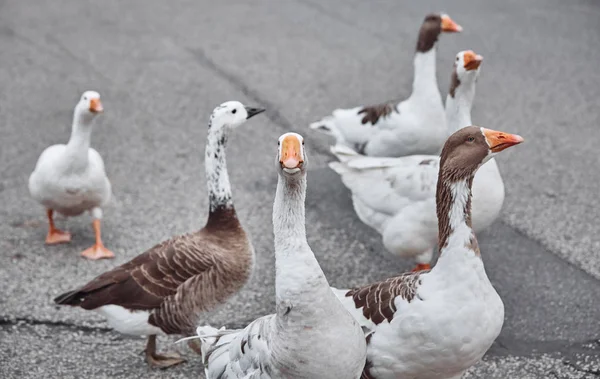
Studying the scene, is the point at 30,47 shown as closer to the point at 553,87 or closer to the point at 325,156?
the point at 325,156

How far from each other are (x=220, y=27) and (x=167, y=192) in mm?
4654

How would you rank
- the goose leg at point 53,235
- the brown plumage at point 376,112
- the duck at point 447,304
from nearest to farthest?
the duck at point 447,304 → the goose leg at point 53,235 → the brown plumage at point 376,112

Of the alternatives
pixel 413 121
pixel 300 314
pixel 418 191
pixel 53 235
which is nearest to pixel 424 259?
pixel 418 191

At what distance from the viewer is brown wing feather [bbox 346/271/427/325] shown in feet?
12.4

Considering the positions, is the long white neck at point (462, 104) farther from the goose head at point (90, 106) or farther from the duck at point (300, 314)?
the goose head at point (90, 106)

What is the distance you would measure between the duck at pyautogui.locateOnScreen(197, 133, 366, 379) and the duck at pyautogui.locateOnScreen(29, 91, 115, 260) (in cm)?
257

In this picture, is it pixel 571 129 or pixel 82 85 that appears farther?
pixel 82 85

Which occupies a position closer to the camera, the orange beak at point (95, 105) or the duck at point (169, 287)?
the duck at point (169, 287)

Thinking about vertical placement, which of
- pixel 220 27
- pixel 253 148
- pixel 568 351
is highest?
pixel 220 27

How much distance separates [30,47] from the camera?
A: 10102mm

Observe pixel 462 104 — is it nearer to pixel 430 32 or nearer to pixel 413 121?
pixel 413 121

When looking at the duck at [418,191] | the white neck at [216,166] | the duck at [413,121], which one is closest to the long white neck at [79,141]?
the white neck at [216,166]

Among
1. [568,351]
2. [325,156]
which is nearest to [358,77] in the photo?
[325,156]

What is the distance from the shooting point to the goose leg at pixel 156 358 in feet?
14.7
